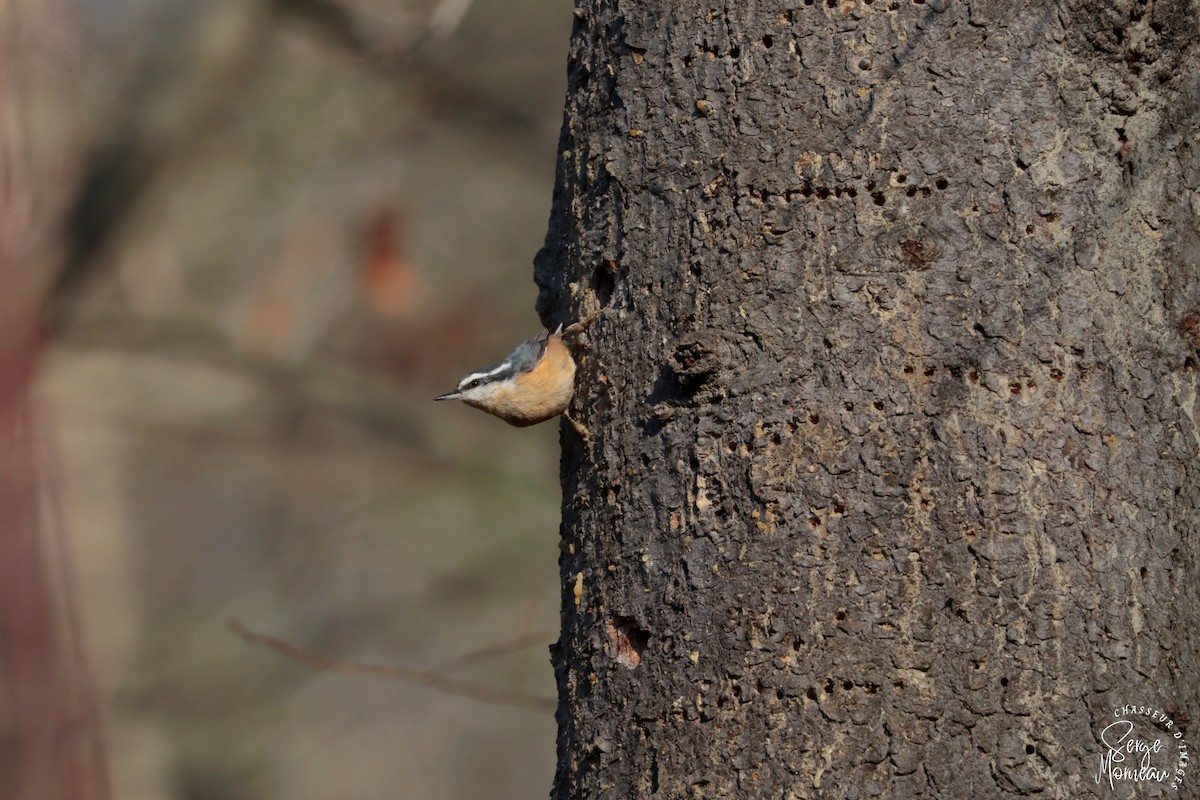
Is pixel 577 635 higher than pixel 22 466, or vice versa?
pixel 22 466

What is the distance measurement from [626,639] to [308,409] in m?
5.61

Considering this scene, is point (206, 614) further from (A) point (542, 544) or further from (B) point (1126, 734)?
(B) point (1126, 734)

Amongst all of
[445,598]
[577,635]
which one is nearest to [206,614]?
[445,598]

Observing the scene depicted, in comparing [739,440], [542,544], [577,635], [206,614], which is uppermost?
[739,440]

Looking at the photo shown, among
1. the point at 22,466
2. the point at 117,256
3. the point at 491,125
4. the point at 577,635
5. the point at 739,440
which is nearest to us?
the point at 22,466

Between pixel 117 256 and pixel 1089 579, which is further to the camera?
pixel 117 256

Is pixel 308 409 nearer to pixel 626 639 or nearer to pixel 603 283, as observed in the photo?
pixel 603 283

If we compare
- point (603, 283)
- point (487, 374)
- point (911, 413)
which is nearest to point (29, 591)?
point (603, 283)

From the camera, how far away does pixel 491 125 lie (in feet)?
24.7

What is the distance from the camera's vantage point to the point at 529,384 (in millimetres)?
3000

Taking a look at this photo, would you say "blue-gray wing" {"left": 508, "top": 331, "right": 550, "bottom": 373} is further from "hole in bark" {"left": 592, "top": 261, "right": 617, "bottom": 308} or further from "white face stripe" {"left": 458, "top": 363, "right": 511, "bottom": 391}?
"hole in bark" {"left": 592, "top": 261, "right": 617, "bottom": 308}

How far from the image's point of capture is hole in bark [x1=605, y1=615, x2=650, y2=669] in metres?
2.11

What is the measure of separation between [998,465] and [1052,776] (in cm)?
51

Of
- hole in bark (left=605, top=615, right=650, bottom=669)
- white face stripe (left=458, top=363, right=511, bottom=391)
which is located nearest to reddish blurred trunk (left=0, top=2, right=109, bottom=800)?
hole in bark (left=605, top=615, right=650, bottom=669)
